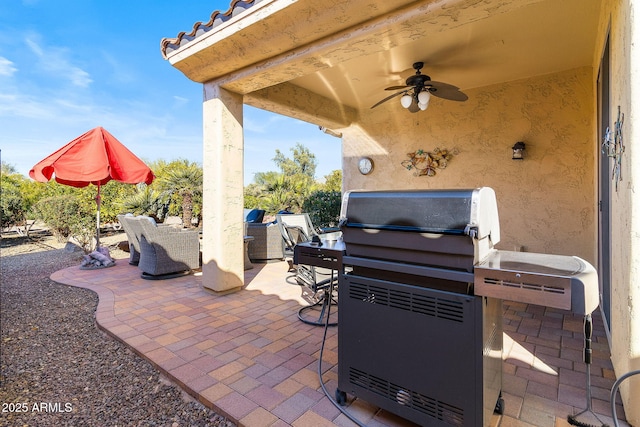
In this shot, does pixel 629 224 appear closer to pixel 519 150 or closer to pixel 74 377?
pixel 519 150

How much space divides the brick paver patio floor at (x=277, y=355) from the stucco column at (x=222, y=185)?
1.37 ft

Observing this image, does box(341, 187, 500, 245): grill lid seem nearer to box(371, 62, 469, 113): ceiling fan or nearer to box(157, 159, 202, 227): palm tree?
box(371, 62, 469, 113): ceiling fan

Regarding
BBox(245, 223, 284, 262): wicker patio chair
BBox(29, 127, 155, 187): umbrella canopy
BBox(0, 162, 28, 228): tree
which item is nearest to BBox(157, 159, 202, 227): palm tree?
BBox(29, 127, 155, 187): umbrella canopy

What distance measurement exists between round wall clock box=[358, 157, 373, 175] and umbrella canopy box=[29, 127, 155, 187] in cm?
401

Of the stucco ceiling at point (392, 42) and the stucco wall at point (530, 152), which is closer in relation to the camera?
the stucco ceiling at point (392, 42)

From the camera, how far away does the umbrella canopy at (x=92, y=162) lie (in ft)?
15.8

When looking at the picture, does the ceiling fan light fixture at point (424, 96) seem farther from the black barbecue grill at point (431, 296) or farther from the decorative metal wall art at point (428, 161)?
the black barbecue grill at point (431, 296)

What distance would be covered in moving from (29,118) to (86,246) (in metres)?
19.7

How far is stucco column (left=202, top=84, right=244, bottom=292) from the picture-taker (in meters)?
3.92

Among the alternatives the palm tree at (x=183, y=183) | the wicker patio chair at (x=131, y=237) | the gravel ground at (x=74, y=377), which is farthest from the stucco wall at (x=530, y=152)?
the palm tree at (x=183, y=183)

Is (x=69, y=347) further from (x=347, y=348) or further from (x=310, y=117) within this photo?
(x=310, y=117)

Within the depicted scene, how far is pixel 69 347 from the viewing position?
278 cm

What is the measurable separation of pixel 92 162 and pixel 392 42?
4.89 m

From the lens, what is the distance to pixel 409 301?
1.53 meters
